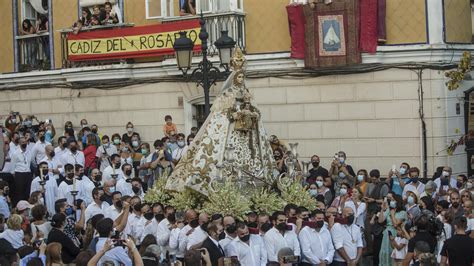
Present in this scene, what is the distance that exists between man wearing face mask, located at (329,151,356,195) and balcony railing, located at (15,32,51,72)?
936cm

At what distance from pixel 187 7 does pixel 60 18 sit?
3.89 m

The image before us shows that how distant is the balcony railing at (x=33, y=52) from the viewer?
33031mm

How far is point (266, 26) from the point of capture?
29.1 m

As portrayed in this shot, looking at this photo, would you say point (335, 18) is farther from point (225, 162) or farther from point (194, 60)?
point (225, 162)

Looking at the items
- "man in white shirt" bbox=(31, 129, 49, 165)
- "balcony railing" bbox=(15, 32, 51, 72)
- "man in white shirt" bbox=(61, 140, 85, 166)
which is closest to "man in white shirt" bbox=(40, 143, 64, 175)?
"man in white shirt" bbox=(61, 140, 85, 166)

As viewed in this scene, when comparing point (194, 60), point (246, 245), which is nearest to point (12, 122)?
point (194, 60)

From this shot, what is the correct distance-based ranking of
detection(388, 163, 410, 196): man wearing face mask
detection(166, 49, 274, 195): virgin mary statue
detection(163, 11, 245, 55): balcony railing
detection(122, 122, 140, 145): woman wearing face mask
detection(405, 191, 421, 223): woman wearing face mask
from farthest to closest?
detection(122, 122, 140, 145): woman wearing face mask < detection(163, 11, 245, 55): balcony railing < detection(388, 163, 410, 196): man wearing face mask < detection(166, 49, 274, 195): virgin mary statue < detection(405, 191, 421, 223): woman wearing face mask

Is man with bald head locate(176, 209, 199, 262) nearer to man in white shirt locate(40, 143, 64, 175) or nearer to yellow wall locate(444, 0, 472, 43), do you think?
man in white shirt locate(40, 143, 64, 175)

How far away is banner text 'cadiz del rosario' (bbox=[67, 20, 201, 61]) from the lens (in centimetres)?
2978

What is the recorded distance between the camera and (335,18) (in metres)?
27.7

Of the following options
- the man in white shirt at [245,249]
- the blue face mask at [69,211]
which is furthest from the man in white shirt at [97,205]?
the man in white shirt at [245,249]

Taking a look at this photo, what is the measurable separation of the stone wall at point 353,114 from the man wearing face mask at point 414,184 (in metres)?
1.27

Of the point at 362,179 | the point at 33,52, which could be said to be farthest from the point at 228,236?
the point at 33,52

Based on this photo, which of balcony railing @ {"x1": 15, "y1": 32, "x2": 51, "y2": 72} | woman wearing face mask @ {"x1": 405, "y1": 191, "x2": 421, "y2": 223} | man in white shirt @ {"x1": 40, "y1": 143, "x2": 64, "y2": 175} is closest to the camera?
woman wearing face mask @ {"x1": 405, "y1": 191, "x2": 421, "y2": 223}
